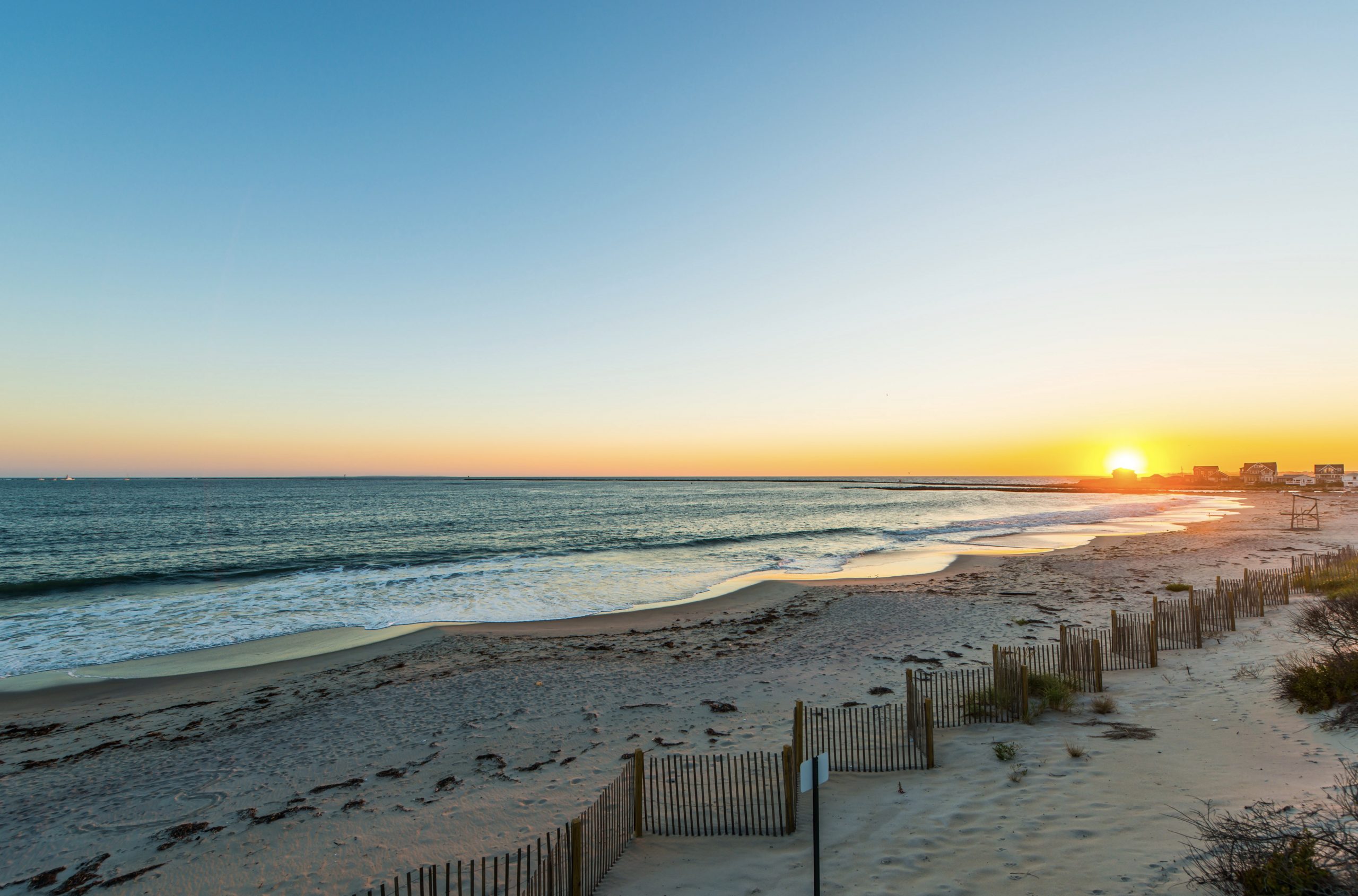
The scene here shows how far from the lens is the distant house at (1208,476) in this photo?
149375mm

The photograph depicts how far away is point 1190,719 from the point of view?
35.9 ft

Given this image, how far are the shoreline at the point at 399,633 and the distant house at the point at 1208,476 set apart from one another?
150m

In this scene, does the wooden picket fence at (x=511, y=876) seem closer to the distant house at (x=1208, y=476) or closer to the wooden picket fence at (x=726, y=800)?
the wooden picket fence at (x=726, y=800)

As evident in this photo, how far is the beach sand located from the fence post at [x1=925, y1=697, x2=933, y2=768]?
19 cm

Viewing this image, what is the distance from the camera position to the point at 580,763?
11.7 meters

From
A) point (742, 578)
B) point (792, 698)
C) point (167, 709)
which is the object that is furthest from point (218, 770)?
point (742, 578)

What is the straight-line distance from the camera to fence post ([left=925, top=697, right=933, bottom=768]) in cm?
989

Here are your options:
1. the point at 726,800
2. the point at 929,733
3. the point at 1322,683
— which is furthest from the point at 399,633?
the point at 1322,683

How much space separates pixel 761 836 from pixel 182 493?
6532 inches

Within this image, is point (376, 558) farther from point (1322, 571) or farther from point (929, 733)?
point (1322, 571)

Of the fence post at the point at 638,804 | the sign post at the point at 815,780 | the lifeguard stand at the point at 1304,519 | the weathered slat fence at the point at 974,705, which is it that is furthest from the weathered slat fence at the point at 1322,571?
the lifeguard stand at the point at 1304,519

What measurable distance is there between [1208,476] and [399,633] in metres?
193

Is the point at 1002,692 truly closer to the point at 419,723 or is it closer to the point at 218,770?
the point at 419,723

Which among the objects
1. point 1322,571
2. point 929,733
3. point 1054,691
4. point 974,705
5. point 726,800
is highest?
point 1322,571
